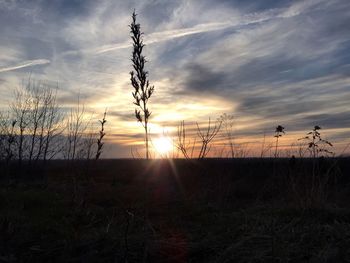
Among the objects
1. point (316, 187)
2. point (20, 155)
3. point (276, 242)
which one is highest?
point (20, 155)

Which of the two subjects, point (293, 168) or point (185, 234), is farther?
point (293, 168)

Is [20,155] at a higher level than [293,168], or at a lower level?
higher

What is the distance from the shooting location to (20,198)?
10742 mm

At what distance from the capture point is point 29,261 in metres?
4.35

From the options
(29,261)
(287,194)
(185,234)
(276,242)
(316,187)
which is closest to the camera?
(276,242)

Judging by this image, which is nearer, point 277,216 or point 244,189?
point 277,216

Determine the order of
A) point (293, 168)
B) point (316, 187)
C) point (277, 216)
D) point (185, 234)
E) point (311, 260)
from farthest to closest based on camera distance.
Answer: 1. point (293, 168)
2. point (316, 187)
3. point (277, 216)
4. point (185, 234)
5. point (311, 260)

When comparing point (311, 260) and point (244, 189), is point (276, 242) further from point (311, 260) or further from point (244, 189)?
point (244, 189)

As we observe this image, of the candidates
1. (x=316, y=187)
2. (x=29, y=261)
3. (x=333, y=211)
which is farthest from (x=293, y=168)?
(x=29, y=261)

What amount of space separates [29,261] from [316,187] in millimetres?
4904

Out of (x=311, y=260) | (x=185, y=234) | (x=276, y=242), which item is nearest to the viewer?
(x=311, y=260)

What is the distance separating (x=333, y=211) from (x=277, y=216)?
3.00ft

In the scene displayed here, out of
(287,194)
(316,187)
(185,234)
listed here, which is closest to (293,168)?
(287,194)

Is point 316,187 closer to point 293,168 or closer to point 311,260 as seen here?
point 293,168
